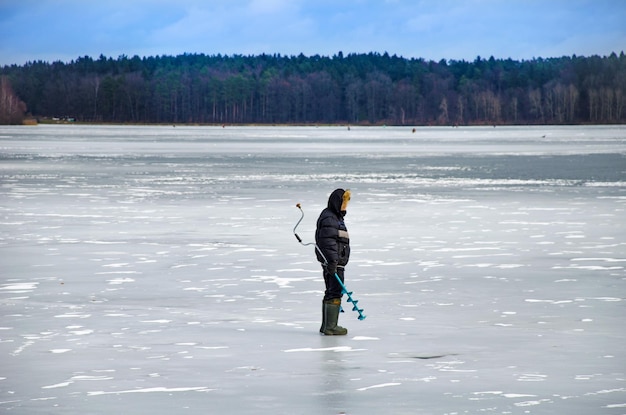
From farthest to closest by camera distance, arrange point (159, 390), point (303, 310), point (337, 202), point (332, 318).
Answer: point (303, 310) < point (332, 318) < point (337, 202) < point (159, 390)

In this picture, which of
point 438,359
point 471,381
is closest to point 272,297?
point 438,359

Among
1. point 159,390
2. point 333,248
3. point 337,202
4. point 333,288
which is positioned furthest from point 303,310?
point 159,390

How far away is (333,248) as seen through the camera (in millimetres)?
9094

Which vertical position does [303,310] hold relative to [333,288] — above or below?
below

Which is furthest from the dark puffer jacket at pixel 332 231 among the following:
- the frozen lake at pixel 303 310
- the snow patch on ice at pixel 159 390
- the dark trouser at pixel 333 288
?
the snow patch on ice at pixel 159 390

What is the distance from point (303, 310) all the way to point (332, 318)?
1365 millimetres

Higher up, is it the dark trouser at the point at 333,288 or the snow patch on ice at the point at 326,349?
the dark trouser at the point at 333,288

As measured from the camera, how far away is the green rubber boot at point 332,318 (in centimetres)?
925

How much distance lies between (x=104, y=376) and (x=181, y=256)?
23.5 feet

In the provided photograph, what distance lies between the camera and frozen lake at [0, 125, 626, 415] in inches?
286

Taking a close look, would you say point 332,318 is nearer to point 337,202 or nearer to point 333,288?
point 333,288

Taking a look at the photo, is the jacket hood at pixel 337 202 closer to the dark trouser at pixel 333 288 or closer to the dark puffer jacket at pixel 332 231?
the dark puffer jacket at pixel 332 231

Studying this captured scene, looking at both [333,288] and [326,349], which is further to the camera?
[333,288]

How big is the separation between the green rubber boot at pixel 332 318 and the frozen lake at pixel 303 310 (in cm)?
8
